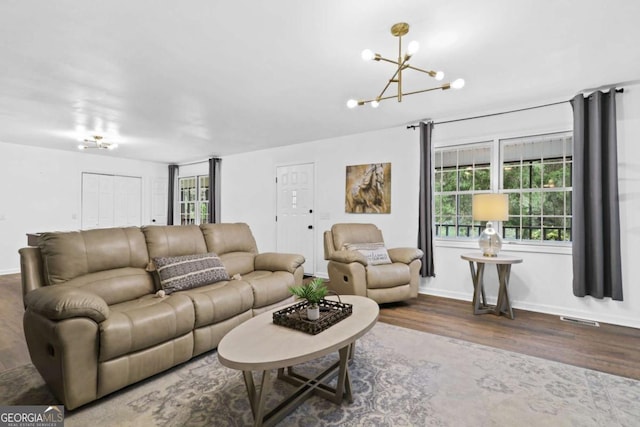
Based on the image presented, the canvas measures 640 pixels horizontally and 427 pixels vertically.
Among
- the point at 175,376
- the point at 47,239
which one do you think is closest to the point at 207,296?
the point at 175,376

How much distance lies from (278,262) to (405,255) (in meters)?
1.60

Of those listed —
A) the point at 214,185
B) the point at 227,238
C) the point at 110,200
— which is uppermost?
the point at 214,185

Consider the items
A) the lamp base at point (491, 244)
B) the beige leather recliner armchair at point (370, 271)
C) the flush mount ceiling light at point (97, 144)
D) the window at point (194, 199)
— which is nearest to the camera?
the lamp base at point (491, 244)

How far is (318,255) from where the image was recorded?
561 centimetres

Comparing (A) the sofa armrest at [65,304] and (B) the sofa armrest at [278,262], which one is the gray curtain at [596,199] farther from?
(A) the sofa armrest at [65,304]

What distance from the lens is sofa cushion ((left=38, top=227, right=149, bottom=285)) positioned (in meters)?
2.29

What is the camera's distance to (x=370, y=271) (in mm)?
3686

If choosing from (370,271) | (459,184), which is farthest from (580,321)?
(370,271)

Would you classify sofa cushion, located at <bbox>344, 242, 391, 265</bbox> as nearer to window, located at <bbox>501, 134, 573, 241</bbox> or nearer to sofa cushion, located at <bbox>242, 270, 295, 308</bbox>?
sofa cushion, located at <bbox>242, 270, 295, 308</bbox>

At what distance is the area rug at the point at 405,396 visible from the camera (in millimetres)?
1755

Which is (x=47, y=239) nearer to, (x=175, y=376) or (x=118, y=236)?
(x=118, y=236)

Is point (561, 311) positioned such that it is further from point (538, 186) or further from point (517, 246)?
point (538, 186)

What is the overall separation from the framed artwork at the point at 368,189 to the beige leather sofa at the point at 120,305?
6.30 ft
